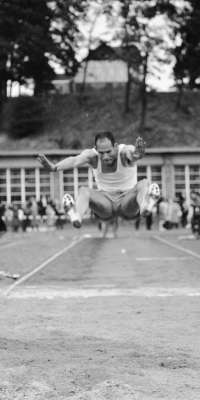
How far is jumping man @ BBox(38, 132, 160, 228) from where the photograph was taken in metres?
11.0

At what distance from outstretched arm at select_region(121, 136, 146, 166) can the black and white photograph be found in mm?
17

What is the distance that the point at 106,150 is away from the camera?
36.0ft

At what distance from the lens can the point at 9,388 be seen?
34.5 feet

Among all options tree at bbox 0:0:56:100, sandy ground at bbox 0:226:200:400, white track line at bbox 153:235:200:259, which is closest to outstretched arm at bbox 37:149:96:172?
sandy ground at bbox 0:226:200:400

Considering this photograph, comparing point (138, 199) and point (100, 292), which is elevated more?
point (138, 199)

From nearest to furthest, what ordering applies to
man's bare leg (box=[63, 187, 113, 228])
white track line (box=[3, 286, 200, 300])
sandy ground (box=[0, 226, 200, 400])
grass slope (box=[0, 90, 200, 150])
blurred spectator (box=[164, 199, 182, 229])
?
sandy ground (box=[0, 226, 200, 400])
man's bare leg (box=[63, 187, 113, 228])
blurred spectator (box=[164, 199, 182, 229])
white track line (box=[3, 286, 200, 300])
grass slope (box=[0, 90, 200, 150])

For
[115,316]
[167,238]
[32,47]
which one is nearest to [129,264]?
[115,316]

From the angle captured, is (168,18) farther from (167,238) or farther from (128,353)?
(128,353)

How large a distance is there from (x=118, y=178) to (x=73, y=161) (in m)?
0.67

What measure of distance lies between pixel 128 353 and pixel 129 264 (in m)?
18.9

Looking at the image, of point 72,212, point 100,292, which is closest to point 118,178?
point 72,212

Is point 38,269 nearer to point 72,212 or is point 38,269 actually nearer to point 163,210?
point 163,210

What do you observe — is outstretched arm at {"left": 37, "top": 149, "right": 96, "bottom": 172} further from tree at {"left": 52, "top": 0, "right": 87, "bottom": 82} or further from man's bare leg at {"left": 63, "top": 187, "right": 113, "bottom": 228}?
tree at {"left": 52, "top": 0, "right": 87, "bottom": 82}

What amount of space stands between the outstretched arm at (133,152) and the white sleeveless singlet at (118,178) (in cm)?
6
